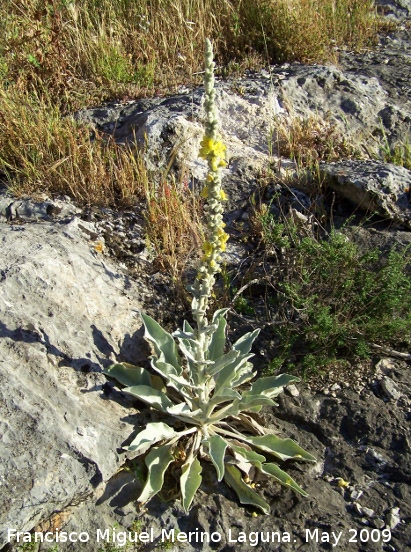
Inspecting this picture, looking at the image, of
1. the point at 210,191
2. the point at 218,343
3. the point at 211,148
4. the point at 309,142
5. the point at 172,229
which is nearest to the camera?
the point at 211,148

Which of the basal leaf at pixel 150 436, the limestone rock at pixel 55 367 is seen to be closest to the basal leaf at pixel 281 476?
the basal leaf at pixel 150 436

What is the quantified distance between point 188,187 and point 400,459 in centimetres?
270

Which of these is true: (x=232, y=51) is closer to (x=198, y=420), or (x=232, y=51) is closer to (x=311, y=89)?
(x=311, y=89)

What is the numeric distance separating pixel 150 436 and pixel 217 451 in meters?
0.37

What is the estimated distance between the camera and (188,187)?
4559 mm

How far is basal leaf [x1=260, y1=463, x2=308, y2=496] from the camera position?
285cm

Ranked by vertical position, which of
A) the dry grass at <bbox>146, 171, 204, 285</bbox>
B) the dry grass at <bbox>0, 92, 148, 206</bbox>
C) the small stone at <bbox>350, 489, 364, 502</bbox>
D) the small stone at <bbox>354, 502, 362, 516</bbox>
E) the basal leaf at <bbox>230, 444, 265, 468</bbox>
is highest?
the dry grass at <bbox>0, 92, 148, 206</bbox>

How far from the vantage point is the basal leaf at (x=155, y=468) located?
275cm

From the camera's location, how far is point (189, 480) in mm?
2805

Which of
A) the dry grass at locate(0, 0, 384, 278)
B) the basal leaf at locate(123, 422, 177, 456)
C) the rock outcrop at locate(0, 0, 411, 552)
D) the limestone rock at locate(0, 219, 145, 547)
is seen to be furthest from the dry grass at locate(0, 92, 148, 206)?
the basal leaf at locate(123, 422, 177, 456)

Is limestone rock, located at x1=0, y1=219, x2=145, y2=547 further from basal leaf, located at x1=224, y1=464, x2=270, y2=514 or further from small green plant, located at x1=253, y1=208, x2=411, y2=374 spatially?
small green plant, located at x1=253, y1=208, x2=411, y2=374

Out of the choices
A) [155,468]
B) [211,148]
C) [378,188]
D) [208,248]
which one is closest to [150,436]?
[155,468]

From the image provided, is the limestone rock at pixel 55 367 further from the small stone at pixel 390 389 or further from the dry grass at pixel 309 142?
the dry grass at pixel 309 142

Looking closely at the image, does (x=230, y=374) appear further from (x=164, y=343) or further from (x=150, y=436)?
(x=150, y=436)
